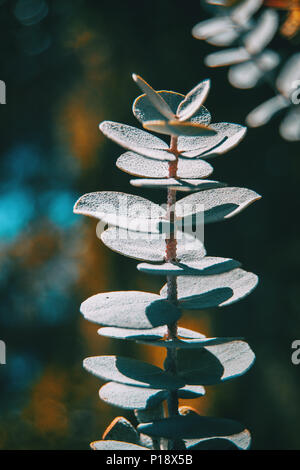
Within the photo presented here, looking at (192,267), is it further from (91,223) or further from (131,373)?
(91,223)

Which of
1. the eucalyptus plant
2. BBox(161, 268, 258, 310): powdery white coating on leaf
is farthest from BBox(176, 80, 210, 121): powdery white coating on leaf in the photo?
BBox(161, 268, 258, 310): powdery white coating on leaf

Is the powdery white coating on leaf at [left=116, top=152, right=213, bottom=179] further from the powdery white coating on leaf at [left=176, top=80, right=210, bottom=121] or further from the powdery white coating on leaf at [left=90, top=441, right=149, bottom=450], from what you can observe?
the powdery white coating on leaf at [left=90, top=441, right=149, bottom=450]

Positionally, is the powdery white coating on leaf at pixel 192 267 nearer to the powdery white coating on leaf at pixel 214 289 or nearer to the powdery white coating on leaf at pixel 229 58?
the powdery white coating on leaf at pixel 214 289

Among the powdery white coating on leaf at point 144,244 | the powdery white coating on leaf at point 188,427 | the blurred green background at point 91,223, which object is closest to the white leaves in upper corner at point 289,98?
the powdery white coating on leaf at point 144,244

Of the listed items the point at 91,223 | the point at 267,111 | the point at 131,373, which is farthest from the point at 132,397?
the point at 91,223

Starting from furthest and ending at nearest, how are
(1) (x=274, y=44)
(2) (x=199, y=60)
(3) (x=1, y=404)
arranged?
(3) (x=1, y=404), (2) (x=199, y=60), (1) (x=274, y=44)

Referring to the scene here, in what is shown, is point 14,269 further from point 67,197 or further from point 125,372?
point 125,372

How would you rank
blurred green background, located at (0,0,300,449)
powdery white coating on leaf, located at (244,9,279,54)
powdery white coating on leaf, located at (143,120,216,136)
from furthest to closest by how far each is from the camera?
blurred green background, located at (0,0,300,449) → powdery white coating on leaf, located at (244,9,279,54) → powdery white coating on leaf, located at (143,120,216,136)

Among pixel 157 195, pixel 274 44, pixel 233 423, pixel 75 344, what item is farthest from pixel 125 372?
pixel 75 344
